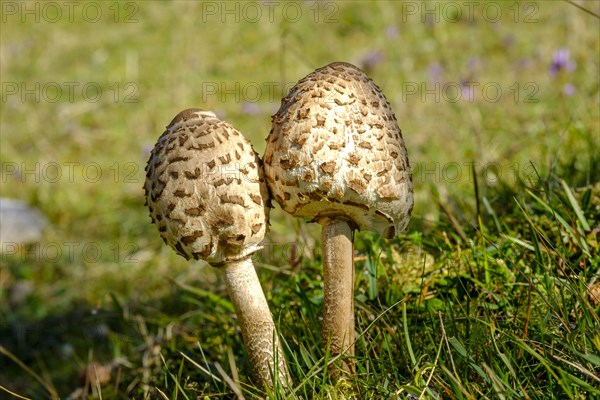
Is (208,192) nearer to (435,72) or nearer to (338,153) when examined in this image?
(338,153)

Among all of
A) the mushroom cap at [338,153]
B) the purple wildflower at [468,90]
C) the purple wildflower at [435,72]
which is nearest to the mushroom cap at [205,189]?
the mushroom cap at [338,153]

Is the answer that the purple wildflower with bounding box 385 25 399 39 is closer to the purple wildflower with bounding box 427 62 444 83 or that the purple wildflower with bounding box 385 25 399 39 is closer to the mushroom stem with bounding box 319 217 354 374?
the purple wildflower with bounding box 427 62 444 83

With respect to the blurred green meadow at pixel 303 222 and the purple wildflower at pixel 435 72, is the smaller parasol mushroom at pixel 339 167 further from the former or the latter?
the purple wildflower at pixel 435 72

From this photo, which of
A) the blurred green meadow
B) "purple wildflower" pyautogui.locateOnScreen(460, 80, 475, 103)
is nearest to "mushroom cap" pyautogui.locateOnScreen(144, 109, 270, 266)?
the blurred green meadow

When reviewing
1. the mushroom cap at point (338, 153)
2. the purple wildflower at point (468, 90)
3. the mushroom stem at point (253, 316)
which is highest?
the mushroom cap at point (338, 153)

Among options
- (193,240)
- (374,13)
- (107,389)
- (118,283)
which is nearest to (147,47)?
(374,13)
